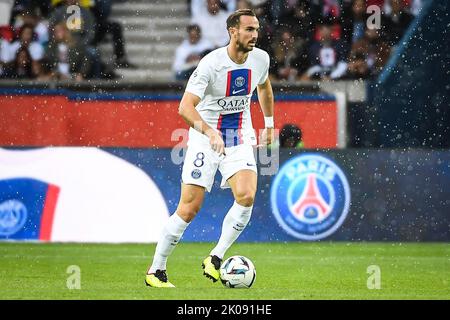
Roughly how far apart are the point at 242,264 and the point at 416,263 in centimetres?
309

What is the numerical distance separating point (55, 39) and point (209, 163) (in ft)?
27.2

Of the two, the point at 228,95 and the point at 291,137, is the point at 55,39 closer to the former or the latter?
the point at 291,137

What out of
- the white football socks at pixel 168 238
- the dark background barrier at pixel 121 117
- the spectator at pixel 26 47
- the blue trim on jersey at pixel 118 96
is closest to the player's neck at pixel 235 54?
the white football socks at pixel 168 238

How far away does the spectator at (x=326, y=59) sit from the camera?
55.5 feet

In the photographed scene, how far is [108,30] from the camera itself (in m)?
18.2

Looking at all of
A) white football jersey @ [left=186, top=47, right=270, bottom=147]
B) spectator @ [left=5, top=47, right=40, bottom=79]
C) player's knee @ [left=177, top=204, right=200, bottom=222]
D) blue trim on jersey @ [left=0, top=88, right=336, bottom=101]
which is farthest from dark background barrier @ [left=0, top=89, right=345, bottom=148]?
player's knee @ [left=177, top=204, right=200, bottom=222]

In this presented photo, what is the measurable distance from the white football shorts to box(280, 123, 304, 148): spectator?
494 centimetres

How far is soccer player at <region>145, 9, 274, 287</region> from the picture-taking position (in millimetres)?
9523

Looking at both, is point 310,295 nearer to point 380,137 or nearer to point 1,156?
point 1,156

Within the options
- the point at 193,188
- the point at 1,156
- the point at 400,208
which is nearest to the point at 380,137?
the point at 400,208

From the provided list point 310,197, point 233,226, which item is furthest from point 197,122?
point 310,197

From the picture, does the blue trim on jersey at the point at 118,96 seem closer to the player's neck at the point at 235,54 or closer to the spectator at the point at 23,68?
the spectator at the point at 23,68

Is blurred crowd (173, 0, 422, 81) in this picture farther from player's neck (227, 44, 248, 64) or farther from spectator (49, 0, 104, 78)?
player's neck (227, 44, 248, 64)

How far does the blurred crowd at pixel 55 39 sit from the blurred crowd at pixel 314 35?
114cm
